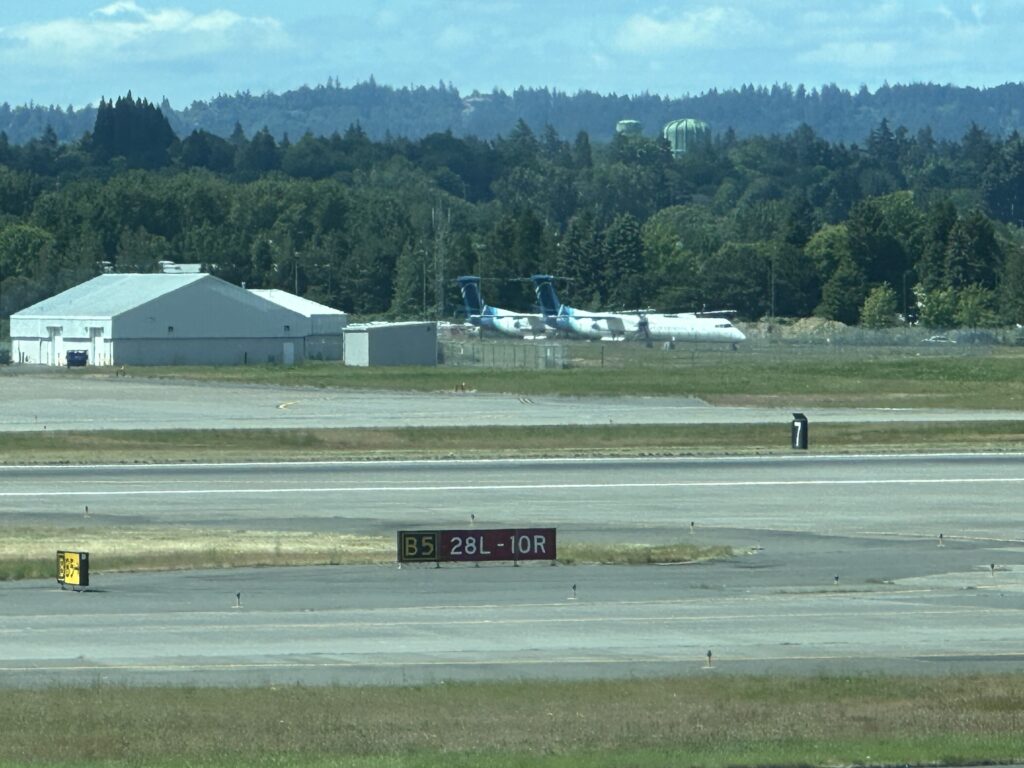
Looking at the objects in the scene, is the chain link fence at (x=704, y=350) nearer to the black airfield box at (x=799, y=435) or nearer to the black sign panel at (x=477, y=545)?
the black airfield box at (x=799, y=435)

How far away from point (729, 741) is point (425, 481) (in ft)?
128

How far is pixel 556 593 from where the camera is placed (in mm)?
35344

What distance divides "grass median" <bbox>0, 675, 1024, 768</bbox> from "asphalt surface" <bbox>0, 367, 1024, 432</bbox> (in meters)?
57.1

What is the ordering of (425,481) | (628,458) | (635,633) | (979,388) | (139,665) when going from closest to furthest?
(139,665), (635,633), (425,481), (628,458), (979,388)

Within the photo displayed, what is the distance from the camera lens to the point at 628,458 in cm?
6800

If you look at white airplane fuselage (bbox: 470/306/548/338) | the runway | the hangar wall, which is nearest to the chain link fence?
white airplane fuselage (bbox: 470/306/548/338)

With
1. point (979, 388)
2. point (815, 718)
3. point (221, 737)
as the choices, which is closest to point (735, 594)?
point (815, 718)

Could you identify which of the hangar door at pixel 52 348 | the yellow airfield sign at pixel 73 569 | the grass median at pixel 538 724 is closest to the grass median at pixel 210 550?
the yellow airfield sign at pixel 73 569

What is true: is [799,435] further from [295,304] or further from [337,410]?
[295,304]

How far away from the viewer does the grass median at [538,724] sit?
19906 millimetres

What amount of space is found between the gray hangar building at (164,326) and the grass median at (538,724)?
12389 centimetres

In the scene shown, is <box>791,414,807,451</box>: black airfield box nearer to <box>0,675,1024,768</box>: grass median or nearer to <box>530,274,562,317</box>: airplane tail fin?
<box>0,675,1024,768</box>: grass median

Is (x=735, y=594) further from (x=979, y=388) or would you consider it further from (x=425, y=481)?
(x=979, y=388)

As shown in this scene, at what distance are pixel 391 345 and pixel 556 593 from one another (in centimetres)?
10825
